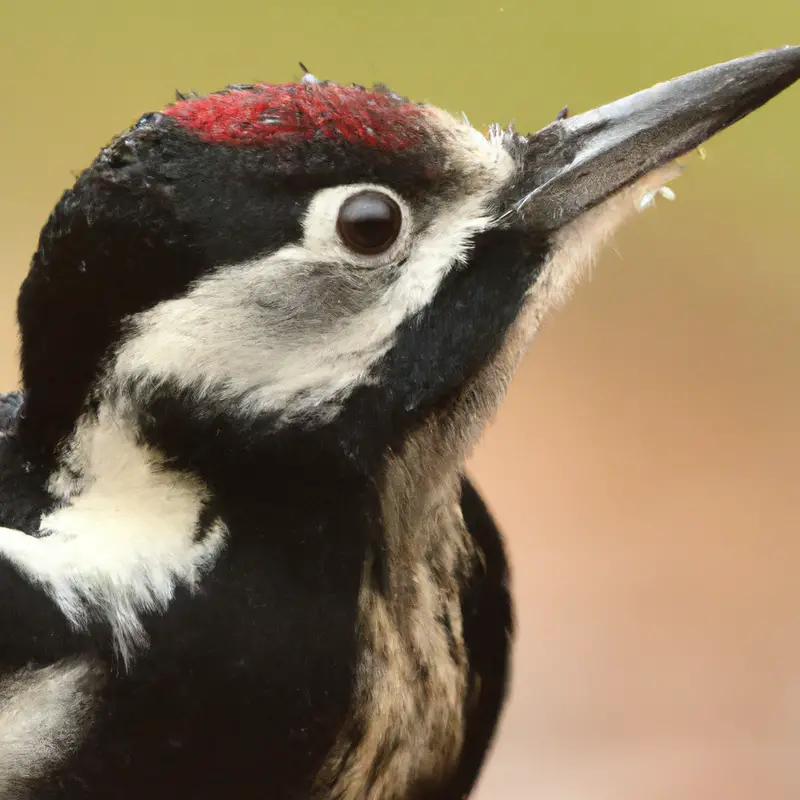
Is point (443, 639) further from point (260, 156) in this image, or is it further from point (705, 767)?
point (705, 767)

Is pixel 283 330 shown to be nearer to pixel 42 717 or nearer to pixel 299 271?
pixel 299 271

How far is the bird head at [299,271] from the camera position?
85cm

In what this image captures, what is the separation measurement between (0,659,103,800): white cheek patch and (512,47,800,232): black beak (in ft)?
1.86

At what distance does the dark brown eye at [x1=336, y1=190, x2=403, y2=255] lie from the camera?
34.2 inches

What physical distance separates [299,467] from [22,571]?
0.24 m

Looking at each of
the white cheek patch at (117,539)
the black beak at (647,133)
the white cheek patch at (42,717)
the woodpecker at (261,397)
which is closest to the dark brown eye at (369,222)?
the woodpecker at (261,397)

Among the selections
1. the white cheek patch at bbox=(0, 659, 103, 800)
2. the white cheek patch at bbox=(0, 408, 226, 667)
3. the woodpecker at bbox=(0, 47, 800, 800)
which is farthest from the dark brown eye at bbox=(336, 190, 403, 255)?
the white cheek patch at bbox=(0, 659, 103, 800)

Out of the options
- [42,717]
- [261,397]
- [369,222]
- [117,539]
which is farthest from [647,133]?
[42,717]

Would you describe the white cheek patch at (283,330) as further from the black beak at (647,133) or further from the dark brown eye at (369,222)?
the black beak at (647,133)

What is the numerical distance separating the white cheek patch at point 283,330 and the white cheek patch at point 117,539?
0.26 ft

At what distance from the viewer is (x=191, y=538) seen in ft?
2.97

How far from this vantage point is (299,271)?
869mm

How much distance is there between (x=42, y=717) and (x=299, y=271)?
415 millimetres

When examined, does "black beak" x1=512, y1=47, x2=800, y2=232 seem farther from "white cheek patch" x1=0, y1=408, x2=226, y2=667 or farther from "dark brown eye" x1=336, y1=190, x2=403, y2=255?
"white cheek patch" x1=0, y1=408, x2=226, y2=667
